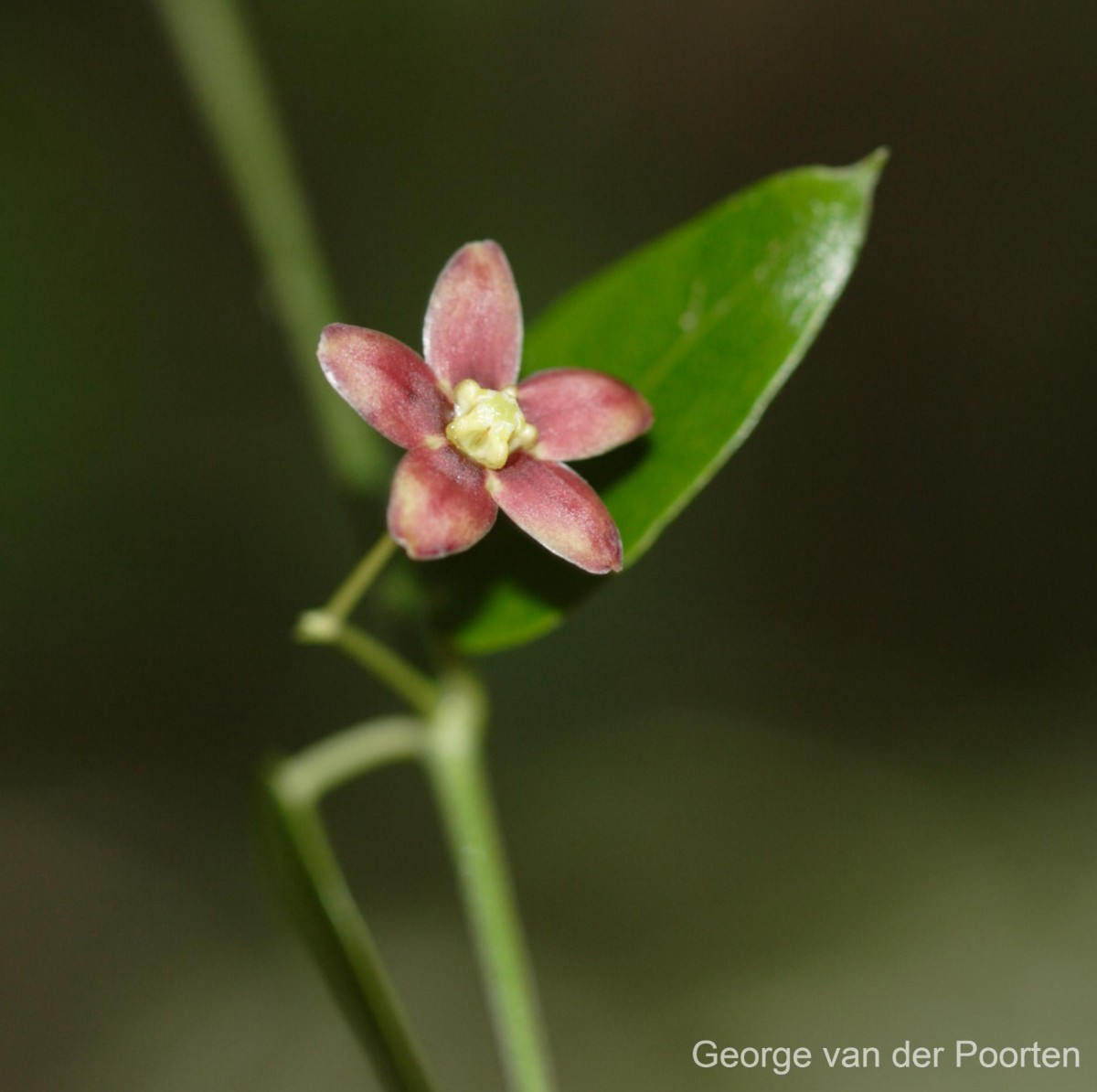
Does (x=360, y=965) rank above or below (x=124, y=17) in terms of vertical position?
below

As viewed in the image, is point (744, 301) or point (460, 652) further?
point (460, 652)

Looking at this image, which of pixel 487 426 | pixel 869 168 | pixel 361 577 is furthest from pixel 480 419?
pixel 869 168

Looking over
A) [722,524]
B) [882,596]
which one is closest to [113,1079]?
[722,524]

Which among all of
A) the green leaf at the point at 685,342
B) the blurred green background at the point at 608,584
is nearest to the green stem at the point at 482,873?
the green leaf at the point at 685,342

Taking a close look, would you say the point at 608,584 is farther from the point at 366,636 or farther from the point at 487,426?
the point at 487,426

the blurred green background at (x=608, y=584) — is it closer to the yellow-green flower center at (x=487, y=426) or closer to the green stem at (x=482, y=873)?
the green stem at (x=482, y=873)

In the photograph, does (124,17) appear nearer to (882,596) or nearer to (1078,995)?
(882,596)

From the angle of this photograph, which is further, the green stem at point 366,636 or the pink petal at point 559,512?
the green stem at point 366,636
